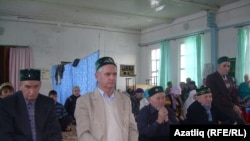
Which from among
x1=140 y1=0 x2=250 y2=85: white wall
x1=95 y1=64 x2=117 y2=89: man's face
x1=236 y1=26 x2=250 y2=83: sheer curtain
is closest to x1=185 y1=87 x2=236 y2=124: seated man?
x1=95 y1=64 x2=117 y2=89: man's face

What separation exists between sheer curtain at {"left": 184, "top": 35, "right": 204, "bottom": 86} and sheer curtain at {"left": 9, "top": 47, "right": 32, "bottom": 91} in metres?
5.92

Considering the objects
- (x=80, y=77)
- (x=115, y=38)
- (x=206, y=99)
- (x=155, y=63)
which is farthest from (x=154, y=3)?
(x=206, y=99)

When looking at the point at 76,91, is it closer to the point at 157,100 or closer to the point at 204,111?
the point at 157,100

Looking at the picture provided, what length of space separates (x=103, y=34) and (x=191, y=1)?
16.5ft

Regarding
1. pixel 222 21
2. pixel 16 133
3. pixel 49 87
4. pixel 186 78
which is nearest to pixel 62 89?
pixel 49 87

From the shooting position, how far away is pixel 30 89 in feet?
8.56

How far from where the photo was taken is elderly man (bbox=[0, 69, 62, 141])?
2.47 meters

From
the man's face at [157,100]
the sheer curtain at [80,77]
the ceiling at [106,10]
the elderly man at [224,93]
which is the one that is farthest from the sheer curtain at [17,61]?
the elderly man at [224,93]

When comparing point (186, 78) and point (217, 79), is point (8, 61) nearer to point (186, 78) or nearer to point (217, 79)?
point (186, 78)

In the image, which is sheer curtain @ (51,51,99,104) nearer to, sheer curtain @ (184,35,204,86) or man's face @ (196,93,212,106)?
man's face @ (196,93,212,106)

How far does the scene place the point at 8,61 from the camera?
11.2 metres

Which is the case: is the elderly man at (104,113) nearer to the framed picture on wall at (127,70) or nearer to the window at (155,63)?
the window at (155,63)

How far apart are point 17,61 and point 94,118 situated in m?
9.74

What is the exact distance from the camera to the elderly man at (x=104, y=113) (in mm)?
2283
